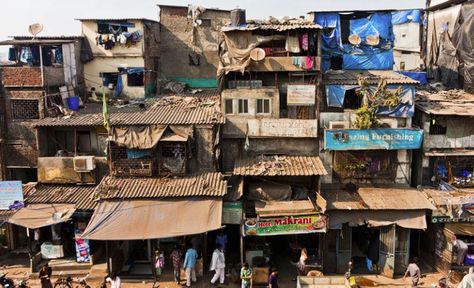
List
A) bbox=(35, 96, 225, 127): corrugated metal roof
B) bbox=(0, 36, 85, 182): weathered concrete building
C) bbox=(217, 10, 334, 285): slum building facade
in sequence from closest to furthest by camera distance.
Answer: bbox=(35, 96, 225, 127): corrugated metal roof
bbox=(217, 10, 334, 285): slum building facade
bbox=(0, 36, 85, 182): weathered concrete building

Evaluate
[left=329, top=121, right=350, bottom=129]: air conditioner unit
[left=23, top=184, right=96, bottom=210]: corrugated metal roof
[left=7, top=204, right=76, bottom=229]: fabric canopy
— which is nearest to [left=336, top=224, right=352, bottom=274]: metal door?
[left=329, top=121, right=350, bottom=129]: air conditioner unit

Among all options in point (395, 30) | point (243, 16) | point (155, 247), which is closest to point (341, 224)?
point (155, 247)

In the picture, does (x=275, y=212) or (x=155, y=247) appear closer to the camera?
(x=275, y=212)

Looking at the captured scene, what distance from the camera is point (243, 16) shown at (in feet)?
78.8

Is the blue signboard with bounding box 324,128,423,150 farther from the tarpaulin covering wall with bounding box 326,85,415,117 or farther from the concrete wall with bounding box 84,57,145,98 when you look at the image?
the concrete wall with bounding box 84,57,145,98

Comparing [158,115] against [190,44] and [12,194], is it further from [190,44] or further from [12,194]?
[190,44]

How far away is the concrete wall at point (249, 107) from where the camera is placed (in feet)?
71.7

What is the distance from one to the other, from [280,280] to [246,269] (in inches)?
91.1

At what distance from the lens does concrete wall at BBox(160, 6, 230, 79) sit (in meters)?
31.3

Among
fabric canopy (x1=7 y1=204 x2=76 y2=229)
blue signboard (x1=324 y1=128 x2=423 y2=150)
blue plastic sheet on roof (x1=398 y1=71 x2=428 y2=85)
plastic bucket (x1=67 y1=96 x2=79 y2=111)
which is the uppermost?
blue plastic sheet on roof (x1=398 y1=71 x2=428 y2=85)

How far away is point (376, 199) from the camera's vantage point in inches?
829

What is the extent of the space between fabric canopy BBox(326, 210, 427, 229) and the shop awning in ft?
3.89

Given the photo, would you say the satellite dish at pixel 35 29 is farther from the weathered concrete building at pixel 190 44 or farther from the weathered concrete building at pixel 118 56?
the weathered concrete building at pixel 190 44

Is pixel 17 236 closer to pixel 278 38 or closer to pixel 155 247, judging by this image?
pixel 155 247
